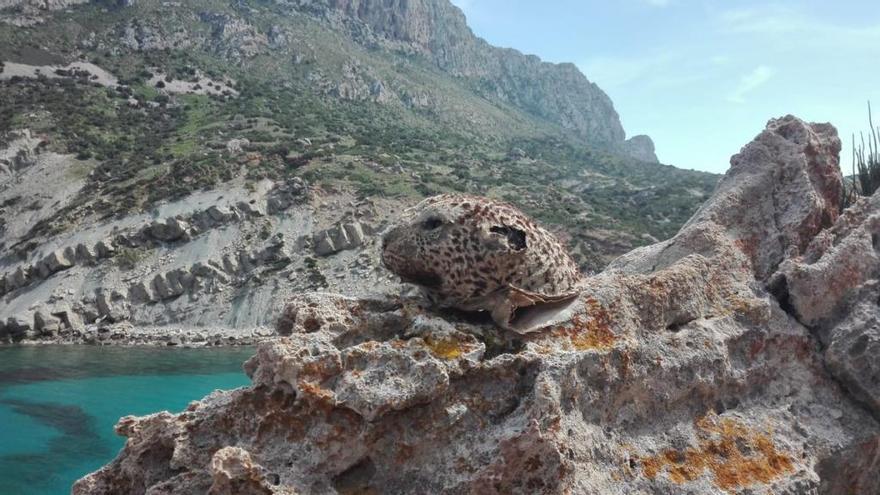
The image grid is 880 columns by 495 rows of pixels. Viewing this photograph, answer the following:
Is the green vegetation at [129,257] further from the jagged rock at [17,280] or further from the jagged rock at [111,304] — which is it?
the jagged rock at [17,280]

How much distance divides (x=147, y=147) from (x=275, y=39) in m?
49.3

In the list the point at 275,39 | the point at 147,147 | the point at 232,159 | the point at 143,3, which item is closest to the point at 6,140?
the point at 147,147

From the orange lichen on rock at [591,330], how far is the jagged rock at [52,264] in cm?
4845

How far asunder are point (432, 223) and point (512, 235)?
0.61 m

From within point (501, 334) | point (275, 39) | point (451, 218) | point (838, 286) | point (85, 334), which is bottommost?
point (85, 334)

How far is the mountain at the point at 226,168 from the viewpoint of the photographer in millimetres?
43719

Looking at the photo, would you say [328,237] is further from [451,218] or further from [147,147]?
[451,218]

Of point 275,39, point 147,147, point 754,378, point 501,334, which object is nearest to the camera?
point 501,334

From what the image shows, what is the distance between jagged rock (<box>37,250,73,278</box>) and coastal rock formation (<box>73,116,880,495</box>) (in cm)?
4714

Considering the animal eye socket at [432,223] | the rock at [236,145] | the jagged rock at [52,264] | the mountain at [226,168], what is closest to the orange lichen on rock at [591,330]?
the animal eye socket at [432,223]

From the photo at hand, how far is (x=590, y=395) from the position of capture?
4.39m

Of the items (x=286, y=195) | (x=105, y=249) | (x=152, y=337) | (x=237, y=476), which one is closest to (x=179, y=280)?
(x=152, y=337)

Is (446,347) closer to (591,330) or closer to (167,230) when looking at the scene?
(591,330)

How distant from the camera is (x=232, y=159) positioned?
2205 inches
